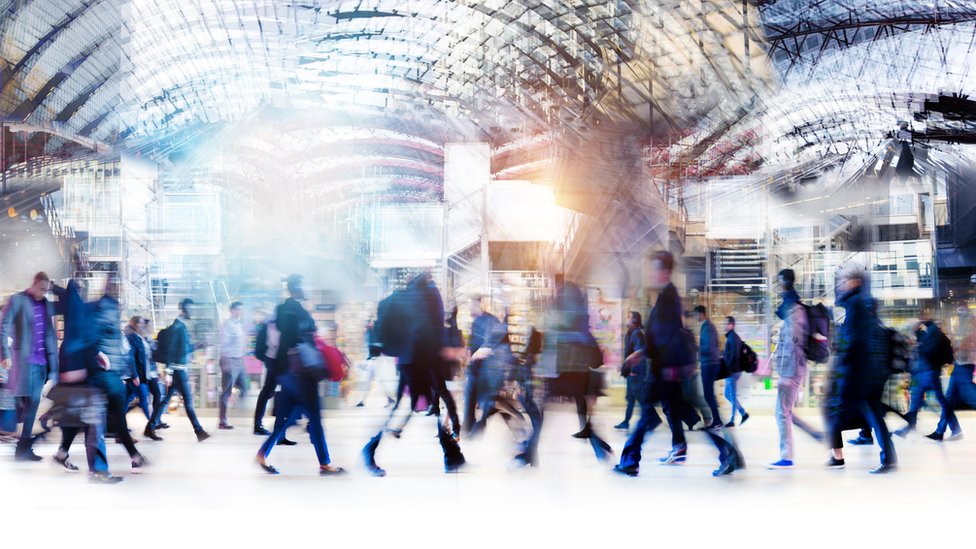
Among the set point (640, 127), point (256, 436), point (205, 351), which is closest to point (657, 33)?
point (640, 127)

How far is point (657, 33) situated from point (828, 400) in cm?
1128

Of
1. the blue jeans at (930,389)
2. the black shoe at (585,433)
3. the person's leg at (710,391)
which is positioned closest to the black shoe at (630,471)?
the black shoe at (585,433)

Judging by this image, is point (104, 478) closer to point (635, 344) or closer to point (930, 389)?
point (635, 344)

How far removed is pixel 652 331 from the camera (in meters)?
6.71

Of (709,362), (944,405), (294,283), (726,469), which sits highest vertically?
(294,283)

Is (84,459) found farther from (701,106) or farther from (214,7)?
(214,7)

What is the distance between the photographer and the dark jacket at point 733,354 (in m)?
9.01

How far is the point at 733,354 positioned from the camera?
31.9 feet

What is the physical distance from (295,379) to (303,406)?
7.6 inches

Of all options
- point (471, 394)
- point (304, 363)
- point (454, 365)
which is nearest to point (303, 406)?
point (304, 363)

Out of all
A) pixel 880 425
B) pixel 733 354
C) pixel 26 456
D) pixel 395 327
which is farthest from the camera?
pixel 733 354

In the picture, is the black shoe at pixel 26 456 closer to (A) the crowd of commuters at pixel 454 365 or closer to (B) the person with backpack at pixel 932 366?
(A) the crowd of commuters at pixel 454 365

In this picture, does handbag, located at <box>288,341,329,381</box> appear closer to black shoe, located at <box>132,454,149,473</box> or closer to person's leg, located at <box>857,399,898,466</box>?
black shoe, located at <box>132,454,149,473</box>

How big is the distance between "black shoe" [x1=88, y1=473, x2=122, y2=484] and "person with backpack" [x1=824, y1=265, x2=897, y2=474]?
16.6 ft
